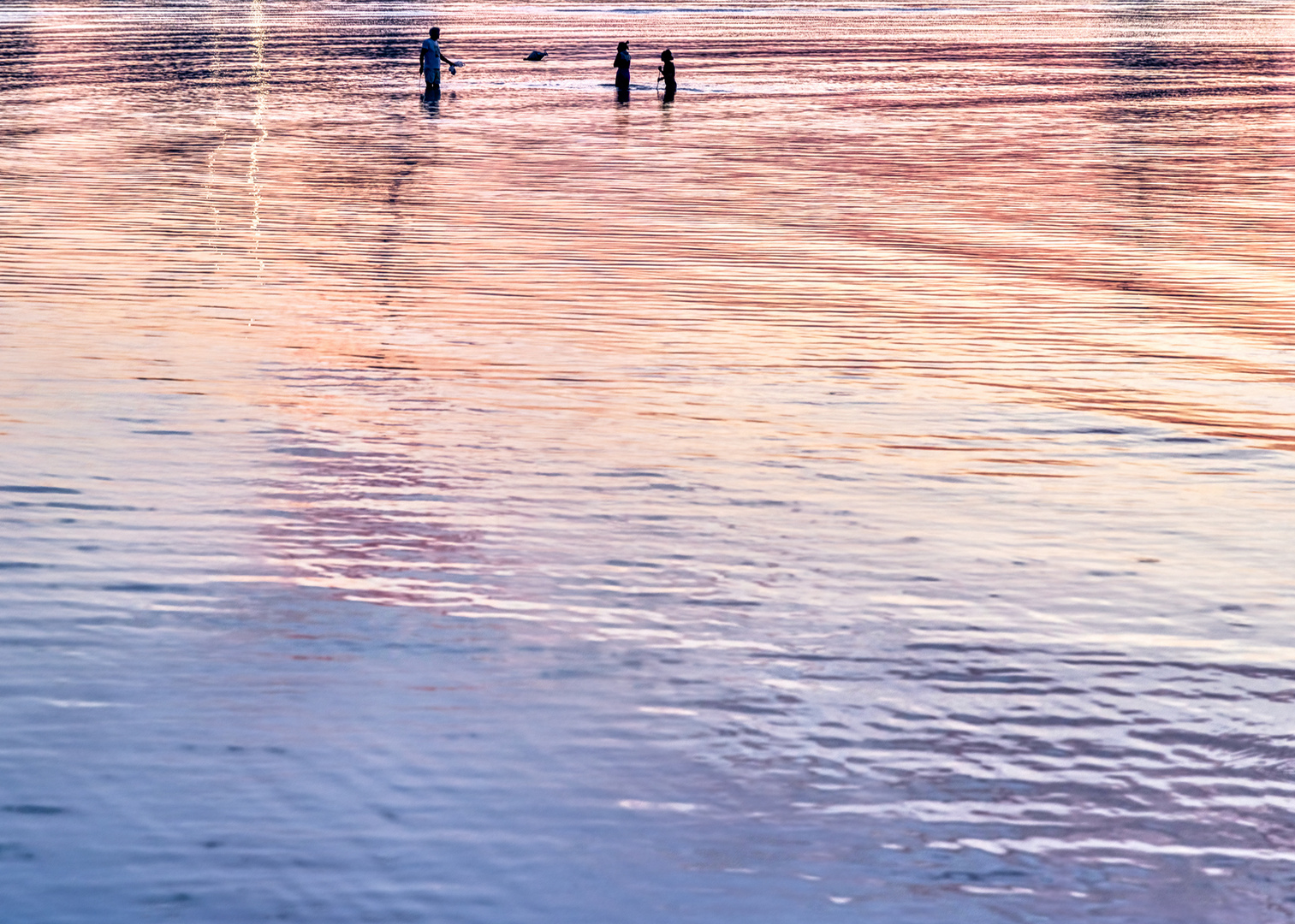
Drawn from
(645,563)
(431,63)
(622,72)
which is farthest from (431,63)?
(645,563)

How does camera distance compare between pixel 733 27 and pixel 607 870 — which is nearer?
pixel 607 870

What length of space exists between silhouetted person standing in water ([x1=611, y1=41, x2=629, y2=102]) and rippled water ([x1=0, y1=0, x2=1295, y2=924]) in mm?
17598

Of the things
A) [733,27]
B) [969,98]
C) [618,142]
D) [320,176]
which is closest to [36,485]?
[320,176]

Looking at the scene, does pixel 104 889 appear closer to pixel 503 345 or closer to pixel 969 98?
pixel 503 345

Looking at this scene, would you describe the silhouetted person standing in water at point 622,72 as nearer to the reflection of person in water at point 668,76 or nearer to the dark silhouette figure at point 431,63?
the reflection of person in water at point 668,76

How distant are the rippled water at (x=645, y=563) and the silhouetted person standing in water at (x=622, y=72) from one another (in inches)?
693

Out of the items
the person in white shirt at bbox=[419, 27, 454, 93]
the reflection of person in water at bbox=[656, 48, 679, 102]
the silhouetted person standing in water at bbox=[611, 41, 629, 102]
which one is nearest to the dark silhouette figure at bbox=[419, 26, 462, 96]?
the person in white shirt at bbox=[419, 27, 454, 93]

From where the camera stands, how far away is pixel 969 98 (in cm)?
3859

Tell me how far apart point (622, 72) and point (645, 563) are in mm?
31014

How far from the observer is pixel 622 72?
37688mm

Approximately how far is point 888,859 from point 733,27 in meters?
71.8

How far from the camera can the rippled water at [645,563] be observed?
5.44 metres

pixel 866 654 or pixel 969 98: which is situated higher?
pixel 969 98

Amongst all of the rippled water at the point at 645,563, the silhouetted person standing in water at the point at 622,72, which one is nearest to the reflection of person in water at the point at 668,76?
the silhouetted person standing in water at the point at 622,72
